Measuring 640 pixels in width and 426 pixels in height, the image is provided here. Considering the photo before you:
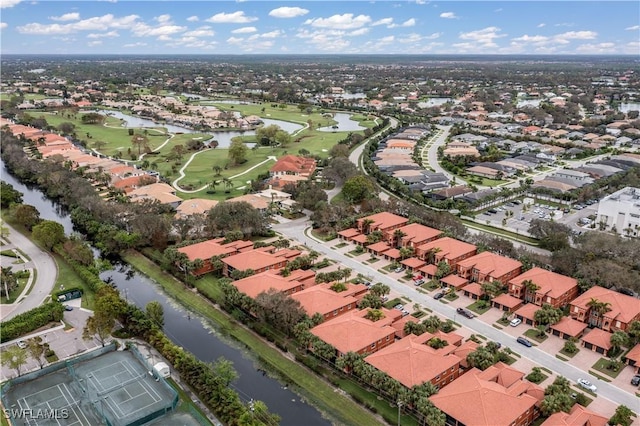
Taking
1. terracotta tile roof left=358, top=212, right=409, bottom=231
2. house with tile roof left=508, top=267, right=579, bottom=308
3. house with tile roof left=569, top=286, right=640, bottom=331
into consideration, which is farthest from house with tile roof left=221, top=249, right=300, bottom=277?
house with tile roof left=569, top=286, right=640, bottom=331

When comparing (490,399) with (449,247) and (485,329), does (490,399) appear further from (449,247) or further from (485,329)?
(449,247)

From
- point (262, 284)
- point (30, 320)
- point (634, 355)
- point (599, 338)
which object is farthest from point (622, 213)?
point (30, 320)

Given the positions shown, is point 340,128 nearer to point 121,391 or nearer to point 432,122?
point 432,122

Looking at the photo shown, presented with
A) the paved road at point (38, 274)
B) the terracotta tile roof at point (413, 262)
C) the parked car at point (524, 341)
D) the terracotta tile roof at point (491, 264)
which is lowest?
the parked car at point (524, 341)

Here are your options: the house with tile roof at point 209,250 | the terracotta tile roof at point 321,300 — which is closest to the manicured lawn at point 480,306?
the terracotta tile roof at point 321,300

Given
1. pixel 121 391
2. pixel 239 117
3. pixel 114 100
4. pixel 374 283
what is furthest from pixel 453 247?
pixel 114 100

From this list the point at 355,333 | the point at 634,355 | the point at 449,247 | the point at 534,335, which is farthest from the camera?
the point at 449,247

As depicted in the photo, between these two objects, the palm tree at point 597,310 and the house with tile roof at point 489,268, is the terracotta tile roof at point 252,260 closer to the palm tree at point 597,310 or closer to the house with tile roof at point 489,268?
the house with tile roof at point 489,268
